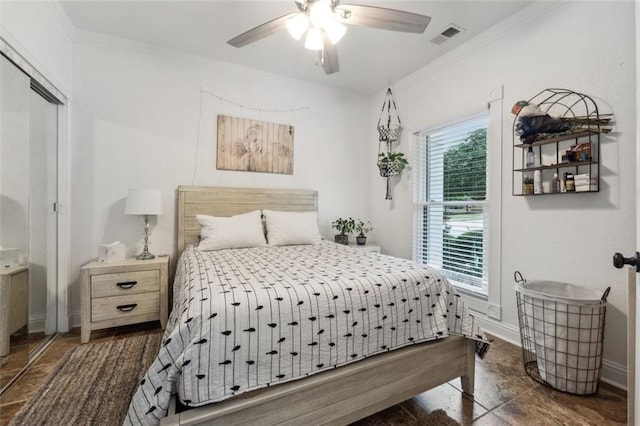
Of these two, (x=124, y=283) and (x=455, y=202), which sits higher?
(x=455, y=202)

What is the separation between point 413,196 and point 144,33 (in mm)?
3221

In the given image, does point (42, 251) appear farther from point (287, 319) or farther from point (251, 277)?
point (287, 319)

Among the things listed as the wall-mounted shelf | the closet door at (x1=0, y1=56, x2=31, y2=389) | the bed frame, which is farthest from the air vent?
the closet door at (x1=0, y1=56, x2=31, y2=389)

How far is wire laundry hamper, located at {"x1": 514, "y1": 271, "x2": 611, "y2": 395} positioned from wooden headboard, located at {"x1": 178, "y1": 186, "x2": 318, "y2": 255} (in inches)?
95.2

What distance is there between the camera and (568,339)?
174cm

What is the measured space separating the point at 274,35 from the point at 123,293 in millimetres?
2676

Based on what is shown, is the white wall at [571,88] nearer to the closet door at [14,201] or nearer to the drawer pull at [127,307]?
the drawer pull at [127,307]

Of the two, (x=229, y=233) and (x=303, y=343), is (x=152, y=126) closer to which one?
(x=229, y=233)

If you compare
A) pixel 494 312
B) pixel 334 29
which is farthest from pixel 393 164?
pixel 334 29

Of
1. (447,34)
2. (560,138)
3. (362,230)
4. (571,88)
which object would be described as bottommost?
(362,230)

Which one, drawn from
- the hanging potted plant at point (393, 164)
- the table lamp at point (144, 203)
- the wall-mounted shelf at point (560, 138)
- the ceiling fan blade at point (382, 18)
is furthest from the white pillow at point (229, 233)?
the wall-mounted shelf at point (560, 138)

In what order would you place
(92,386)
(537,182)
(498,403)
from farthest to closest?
(537,182) → (92,386) → (498,403)

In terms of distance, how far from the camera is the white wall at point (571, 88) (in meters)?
1.84

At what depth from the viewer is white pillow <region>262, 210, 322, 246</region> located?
294 centimetres
